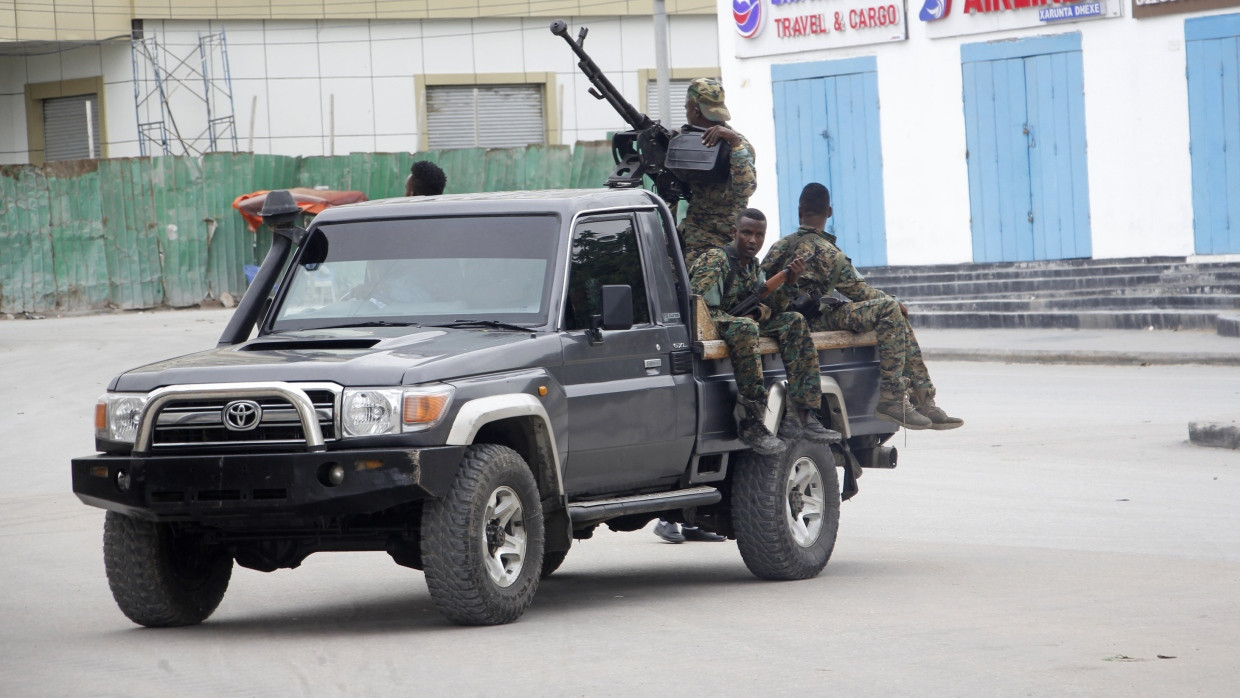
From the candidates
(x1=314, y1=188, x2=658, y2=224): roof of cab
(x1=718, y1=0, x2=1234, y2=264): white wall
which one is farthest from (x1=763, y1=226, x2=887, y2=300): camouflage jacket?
(x1=718, y1=0, x2=1234, y2=264): white wall

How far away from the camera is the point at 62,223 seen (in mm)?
30266

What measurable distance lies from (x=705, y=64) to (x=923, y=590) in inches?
1274

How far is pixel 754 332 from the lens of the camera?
837 cm

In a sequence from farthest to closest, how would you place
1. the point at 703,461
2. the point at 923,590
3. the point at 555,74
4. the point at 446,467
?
1. the point at 555,74
2. the point at 703,461
3. the point at 923,590
4. the point at 446,467

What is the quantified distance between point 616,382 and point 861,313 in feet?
6.83

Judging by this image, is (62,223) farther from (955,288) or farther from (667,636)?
(667,636)

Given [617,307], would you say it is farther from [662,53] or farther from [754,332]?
[662,53]

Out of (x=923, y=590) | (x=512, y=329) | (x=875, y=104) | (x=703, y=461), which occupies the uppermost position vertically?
(x=875, y=104)

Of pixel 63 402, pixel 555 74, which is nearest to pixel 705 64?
pixel 555 74

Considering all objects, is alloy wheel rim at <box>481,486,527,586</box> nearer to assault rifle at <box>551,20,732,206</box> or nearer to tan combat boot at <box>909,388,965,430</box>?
assault rifle at <box>551,20,732,206</box>

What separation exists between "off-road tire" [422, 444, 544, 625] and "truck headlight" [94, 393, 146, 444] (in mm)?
1227

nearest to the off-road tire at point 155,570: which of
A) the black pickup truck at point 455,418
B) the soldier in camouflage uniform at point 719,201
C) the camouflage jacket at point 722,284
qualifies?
→ the black pickup truck at point 455,418

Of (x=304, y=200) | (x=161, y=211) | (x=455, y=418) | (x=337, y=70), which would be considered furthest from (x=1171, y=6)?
(x=455, y=418)

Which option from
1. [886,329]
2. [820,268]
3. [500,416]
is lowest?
[500,416]
